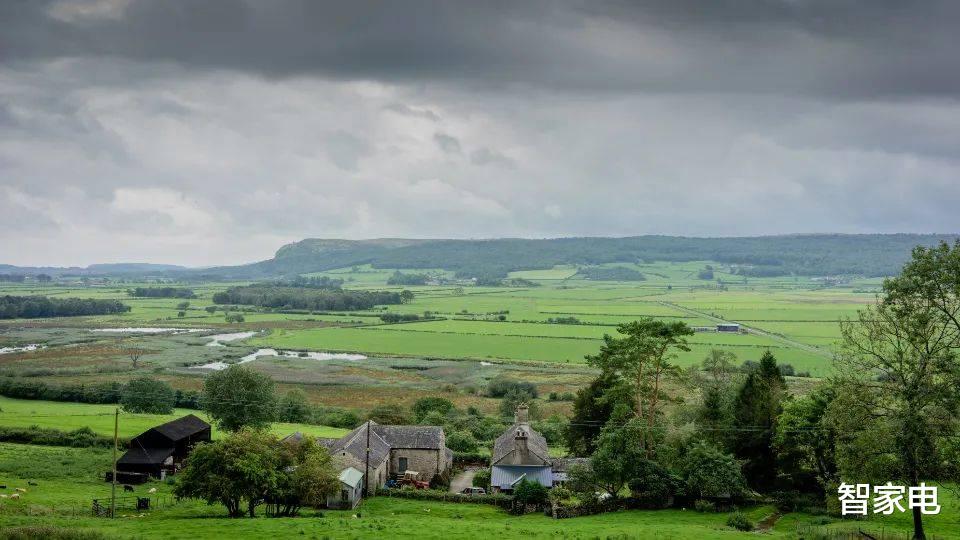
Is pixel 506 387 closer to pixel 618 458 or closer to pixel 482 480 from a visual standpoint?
pixel 482 480

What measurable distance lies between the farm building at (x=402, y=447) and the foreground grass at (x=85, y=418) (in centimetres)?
1060

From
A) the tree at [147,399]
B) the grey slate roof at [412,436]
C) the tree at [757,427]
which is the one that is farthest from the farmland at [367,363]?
the grey slate roof at [412,436]

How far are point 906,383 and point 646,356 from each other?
612 inches

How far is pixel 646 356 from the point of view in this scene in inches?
1764

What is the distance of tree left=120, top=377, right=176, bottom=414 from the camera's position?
238 ft

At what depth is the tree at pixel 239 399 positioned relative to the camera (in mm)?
57562

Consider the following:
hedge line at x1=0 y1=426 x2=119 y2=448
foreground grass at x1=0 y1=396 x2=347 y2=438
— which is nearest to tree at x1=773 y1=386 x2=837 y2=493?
foreground grass at x1=0 y1=396 x2=347 y2=438

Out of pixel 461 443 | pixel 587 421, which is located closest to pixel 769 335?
pixel 587 421

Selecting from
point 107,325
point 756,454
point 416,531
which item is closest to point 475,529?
point 416,531

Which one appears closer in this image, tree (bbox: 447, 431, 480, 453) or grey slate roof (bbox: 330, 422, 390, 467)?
grey slate roof (bbox: 330, 422, 390, 467)

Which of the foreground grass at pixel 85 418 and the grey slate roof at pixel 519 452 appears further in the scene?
the foreground grass at pixel 85 418

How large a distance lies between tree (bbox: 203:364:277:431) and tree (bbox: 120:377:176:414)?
16409 mm

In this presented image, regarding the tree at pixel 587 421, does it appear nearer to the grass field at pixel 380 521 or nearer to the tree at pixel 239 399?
the grass field at pixel 380 521

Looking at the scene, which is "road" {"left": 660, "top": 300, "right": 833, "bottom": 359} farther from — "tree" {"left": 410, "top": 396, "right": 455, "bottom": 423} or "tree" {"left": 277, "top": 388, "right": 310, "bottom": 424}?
"tree" {"left": 277, "top": 388, "right": 310, "bottom": 424}
